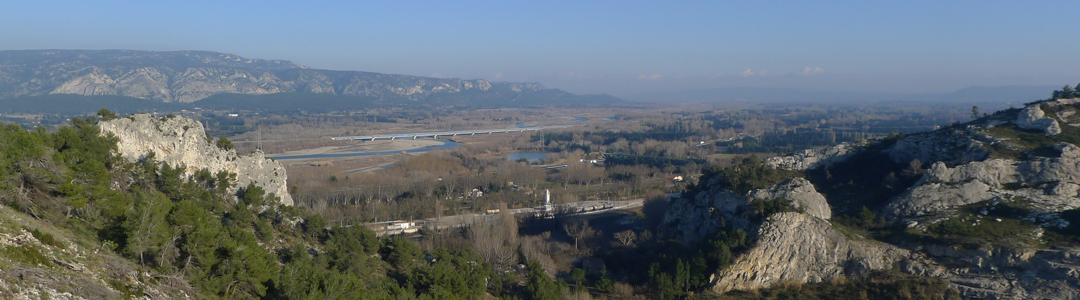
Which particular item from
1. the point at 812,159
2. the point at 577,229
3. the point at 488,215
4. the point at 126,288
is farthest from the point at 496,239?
the point at 126,288

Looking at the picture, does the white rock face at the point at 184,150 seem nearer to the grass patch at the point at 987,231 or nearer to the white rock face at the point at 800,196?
the white rock face at the point at 800,196

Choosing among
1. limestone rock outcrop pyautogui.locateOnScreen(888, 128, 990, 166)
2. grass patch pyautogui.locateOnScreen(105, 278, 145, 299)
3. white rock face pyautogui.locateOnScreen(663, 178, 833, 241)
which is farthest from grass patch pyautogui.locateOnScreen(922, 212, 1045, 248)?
grass patch pyautogui.locateOnScreen(105, 278, 145, 299)

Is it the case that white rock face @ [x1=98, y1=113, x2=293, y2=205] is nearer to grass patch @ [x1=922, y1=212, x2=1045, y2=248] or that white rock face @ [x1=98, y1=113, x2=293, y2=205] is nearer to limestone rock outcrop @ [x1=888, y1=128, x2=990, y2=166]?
grass patch @ [x1=922, y1=212, x2=1045, y2=248]

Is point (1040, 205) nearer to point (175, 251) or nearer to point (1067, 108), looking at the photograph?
point (1067, 108)

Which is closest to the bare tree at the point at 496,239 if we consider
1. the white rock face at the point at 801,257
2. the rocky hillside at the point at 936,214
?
the rocky hillside at the point at 936,214

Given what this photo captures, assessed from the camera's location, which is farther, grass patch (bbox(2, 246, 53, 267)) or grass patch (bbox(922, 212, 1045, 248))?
grass patch (bbox(922, 212, 1045, 248))

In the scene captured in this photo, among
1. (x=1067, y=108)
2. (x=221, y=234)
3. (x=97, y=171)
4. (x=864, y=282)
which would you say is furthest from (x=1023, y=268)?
(x=97, y=171)
